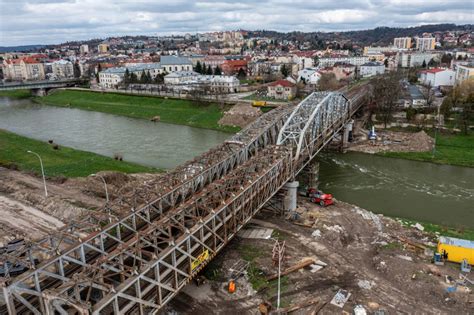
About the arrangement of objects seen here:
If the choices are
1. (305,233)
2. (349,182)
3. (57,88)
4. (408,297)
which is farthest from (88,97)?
(408,297)

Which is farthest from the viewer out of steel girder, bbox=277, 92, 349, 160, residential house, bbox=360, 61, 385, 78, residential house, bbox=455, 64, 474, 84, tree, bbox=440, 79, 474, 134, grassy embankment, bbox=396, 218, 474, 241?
residential house, bbox=360, 61, 385, 78

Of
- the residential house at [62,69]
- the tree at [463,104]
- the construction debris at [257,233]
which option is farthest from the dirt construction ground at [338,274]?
the residential house at [62,69]

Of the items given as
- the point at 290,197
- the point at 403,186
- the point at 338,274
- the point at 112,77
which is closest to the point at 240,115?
the point at 403,186

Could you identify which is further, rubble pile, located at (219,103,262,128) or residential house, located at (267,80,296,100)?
residential house, located at (267,80,296,100)

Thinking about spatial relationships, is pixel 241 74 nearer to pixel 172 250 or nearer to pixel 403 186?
pixel 403 186

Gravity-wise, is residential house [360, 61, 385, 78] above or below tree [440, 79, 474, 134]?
above

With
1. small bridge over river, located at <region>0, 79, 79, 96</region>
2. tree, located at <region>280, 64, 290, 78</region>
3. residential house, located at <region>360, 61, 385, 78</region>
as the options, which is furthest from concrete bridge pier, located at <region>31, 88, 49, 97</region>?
residential house, located at <region>360, 61, 385, 78</region>

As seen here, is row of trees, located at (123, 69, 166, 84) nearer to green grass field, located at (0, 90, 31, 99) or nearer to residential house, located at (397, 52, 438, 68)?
green grass field, located at (0, 90, 31, 99)

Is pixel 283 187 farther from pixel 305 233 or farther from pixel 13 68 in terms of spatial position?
pixel 13 68
